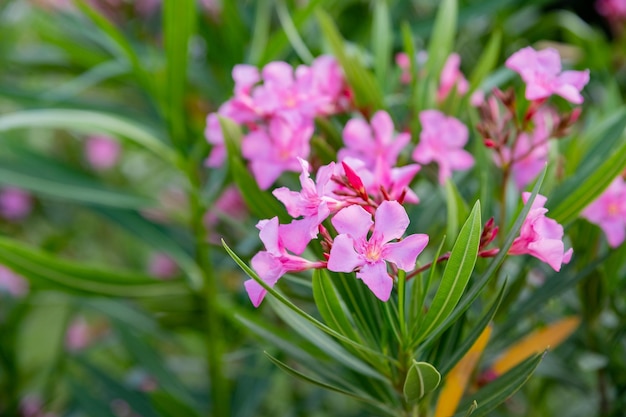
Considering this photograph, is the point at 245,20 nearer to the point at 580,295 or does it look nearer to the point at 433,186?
the point at 433,186

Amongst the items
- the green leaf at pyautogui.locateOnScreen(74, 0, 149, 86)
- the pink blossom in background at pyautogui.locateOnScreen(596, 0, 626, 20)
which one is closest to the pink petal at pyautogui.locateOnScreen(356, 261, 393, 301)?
the green leaf at pyautogui.locateOnScreen(74, 0, 149, 86)

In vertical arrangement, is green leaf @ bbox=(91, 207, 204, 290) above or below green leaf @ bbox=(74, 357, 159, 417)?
above

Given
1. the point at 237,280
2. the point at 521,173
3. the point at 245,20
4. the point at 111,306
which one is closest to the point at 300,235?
the point at 521,173

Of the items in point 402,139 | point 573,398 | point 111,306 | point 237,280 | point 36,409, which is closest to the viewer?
point 402,139

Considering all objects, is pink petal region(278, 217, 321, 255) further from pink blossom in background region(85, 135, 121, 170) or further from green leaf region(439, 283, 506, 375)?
pink blossom in background region(85, 135, 121, 170)

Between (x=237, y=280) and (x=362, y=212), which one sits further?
(x=237, y=280)

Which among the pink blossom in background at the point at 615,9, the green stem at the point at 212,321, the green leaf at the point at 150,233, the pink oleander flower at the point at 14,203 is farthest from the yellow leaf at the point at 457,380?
the pink oleander flower at the point at 14,203

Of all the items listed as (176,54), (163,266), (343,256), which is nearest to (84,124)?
(176,54)
